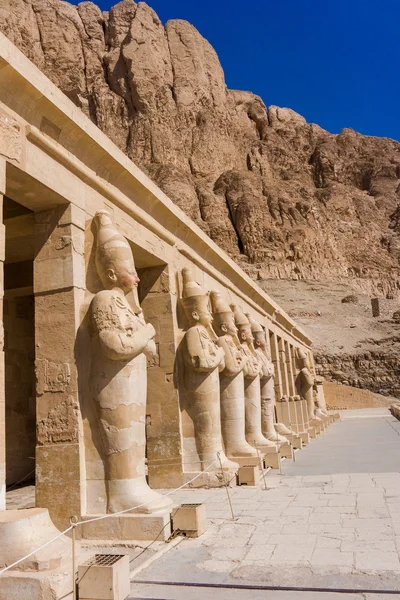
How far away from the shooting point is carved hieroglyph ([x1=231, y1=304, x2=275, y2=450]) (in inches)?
402

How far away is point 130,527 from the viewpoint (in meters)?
4.90

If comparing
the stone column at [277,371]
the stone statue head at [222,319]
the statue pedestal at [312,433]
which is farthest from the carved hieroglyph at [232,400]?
the stone column at [277,371]

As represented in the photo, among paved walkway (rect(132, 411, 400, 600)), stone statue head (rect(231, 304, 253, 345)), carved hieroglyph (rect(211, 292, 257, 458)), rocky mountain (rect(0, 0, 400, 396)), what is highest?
rocky mountain (rect(0, 0, 400, 396))

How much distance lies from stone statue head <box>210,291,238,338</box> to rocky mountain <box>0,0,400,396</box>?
4617 centimetres

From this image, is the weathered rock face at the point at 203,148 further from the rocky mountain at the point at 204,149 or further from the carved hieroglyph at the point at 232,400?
the carved hieroglyph at the point at 232,400

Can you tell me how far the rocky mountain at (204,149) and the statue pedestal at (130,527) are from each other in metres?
50.9

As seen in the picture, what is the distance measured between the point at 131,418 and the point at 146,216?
3.17m

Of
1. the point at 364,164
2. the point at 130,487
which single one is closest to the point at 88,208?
the point at 130,487

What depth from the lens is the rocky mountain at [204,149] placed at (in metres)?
61.3

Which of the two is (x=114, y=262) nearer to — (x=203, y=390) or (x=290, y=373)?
(x=203, y=390)

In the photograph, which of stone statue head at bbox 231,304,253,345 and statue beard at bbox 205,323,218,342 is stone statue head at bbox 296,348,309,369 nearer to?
stone statue head at bbox 231,304,253,345

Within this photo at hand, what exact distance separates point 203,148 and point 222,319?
60.7 meters

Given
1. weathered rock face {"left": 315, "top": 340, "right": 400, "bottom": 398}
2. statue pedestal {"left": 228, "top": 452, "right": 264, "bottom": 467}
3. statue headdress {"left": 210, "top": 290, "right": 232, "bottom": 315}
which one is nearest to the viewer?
statue pedestal {"left": 228, "top": 452, "right": 264, "bottom": 467}

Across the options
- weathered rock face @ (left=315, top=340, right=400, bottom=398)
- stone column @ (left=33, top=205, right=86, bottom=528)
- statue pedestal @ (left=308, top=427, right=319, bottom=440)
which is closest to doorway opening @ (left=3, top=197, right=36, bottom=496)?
stone column @ (left=33, top=205, right=86, bottom=528)
